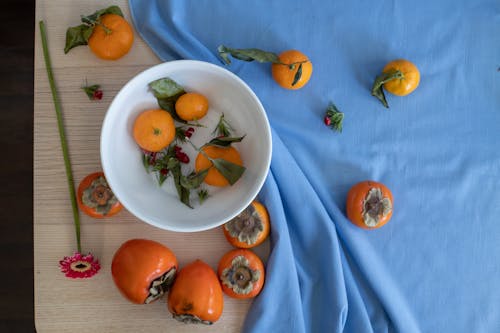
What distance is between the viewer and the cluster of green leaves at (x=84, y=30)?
72 centimetres

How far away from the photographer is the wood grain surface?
2.41ft

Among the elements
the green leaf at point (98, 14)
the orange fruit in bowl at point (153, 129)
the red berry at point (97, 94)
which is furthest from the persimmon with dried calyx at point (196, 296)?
the green leaf at point (98, 14)

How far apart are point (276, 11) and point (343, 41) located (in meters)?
0.14

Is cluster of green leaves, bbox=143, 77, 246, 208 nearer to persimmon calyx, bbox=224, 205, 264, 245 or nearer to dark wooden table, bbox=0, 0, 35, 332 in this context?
persimmon calyx, bbox=224, 205, 264, 245

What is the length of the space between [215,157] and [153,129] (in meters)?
0.11

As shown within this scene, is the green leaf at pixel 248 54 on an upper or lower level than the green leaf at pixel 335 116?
upper

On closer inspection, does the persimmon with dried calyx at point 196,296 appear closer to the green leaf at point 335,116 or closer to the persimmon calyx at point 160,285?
the persimmon calyx at point 160,285

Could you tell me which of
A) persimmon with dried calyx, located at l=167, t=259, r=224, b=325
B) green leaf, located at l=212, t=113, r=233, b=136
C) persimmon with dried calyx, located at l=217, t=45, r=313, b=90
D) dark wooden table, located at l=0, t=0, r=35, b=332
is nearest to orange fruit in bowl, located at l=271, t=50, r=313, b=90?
persimmon with dried calyx, located at l=217, t=45, r=313, b=90

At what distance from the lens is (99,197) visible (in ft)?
2.35

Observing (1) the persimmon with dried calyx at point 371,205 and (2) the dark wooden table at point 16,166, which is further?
(2) the dark wooden table at point 16,166

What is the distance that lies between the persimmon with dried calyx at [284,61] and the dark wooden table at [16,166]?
79 cm

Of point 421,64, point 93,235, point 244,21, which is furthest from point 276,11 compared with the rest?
point 93,235

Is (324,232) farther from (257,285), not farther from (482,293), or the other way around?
(482,293)

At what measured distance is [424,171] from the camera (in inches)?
32.3
